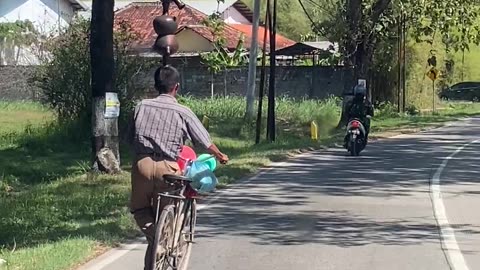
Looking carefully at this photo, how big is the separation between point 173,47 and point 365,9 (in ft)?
78.7

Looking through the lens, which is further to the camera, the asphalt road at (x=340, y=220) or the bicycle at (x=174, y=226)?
the asphalt road at (x=340, y=220)

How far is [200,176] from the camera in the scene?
8828 mm

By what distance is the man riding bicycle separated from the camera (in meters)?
8.79

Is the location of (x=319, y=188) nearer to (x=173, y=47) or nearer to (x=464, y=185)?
(x=464, y=185)

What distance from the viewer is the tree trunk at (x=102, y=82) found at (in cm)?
1934

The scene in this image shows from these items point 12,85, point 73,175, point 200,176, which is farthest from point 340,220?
point 12,85

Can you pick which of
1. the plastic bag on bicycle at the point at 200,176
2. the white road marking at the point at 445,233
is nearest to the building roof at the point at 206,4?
the white road marking at the point at 445,233

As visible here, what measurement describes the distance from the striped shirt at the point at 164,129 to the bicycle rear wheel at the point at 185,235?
57 cm

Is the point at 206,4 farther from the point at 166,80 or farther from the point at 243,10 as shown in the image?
the point at 166,80

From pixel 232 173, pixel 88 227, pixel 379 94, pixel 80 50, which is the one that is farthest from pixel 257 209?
pixel 379 94

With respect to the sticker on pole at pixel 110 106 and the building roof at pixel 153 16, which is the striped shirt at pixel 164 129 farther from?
the building roof at pixel 153 16

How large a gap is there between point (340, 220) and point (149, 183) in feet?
18.1

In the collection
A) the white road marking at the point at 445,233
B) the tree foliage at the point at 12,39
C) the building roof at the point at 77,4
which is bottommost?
the white road marking at the point at 445,233

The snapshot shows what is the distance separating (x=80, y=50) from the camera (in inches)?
1042
